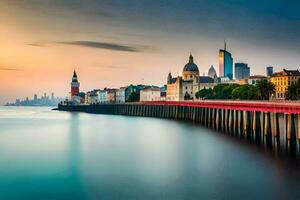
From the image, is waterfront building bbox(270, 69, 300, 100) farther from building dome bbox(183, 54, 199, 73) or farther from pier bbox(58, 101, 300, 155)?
building dome bbox(183, 54, 199, 73)

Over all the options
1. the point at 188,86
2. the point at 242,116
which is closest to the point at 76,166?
the point at 242,116

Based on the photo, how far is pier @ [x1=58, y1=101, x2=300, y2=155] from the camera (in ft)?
140

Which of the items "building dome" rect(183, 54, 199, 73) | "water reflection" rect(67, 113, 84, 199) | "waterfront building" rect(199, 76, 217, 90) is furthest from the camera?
"building dome" rect(183, 54, 199, 73)

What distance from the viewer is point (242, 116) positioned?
253 feet

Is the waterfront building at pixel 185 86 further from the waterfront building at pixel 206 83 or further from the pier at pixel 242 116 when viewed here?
the pier at pixel 242 116

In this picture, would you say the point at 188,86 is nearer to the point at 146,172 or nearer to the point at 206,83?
the point at 206,83

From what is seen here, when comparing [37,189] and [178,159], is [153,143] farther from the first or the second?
[37,189]

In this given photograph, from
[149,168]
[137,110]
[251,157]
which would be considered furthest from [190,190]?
[137,110]

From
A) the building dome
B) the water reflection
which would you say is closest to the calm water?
the water reflection

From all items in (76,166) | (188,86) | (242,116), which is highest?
(188,86)

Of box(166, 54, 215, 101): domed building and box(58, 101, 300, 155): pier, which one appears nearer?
box(58, 101, 300, 155): pier

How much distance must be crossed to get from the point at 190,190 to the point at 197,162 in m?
10.3

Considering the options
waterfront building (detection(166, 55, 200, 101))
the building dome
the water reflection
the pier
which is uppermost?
the building dome

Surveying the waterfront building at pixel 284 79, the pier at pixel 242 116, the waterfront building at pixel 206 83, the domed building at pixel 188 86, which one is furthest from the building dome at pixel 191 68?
the waterfront building at pixel 284 79
